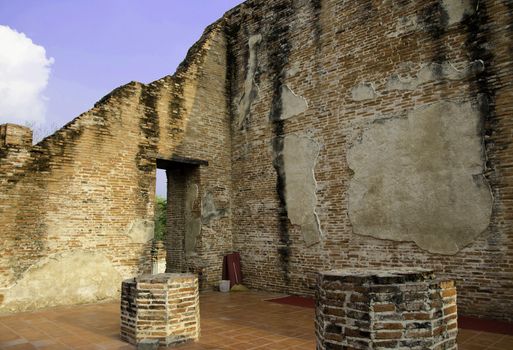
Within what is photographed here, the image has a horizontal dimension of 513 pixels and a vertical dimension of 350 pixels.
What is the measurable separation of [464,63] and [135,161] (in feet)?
21.1

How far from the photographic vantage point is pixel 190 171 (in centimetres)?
964

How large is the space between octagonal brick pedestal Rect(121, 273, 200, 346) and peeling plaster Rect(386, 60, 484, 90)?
16.1 feet

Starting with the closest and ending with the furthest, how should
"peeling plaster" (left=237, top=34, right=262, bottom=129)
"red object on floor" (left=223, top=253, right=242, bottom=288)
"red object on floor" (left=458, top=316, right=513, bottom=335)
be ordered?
"red object on floor" (left=458, top=316, right=513, bottom=335), "red object on floor" (left=223, top=253, right=242, bottom=288), "peeling plaster" (left=237, top=34, right=262, bottom=129)

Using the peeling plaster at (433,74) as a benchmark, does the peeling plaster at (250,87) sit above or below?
above

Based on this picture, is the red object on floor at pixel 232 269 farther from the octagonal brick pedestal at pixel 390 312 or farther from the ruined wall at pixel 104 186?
the octagonal brick pedestal at pixel 390 312

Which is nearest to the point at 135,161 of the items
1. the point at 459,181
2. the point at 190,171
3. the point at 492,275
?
the point at 190,171

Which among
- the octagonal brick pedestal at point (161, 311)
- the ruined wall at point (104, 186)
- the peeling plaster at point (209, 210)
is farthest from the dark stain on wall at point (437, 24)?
the peeling plaster at point (209, 210)

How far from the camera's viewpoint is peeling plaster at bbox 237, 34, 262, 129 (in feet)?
31.6

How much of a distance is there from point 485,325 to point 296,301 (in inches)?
127

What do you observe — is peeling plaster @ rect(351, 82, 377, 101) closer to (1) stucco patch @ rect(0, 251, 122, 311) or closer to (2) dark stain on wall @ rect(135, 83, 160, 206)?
(2) dark stain on wall @ rect(135, 83, 160, 206)

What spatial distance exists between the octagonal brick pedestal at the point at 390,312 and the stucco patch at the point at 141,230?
6075mm

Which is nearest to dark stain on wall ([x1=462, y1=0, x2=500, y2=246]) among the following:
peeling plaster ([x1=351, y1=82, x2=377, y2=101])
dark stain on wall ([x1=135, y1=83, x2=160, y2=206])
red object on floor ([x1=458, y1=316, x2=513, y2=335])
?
red object on floor ([x1=458, y1=316, x2=513, y2=335])

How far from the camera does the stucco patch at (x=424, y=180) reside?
598 centimetres

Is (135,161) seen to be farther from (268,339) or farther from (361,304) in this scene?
(361,304)
